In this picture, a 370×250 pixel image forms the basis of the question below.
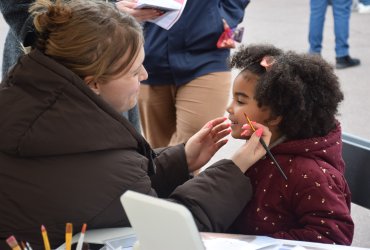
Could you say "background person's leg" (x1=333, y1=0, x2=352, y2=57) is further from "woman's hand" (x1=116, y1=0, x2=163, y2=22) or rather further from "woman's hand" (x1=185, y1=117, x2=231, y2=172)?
"woman's hand" (x1=185, y1=117, x2=231, y2=172)

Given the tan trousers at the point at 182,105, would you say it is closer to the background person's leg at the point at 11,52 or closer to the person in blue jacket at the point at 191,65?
the person in blue jacket at the point at 191,65

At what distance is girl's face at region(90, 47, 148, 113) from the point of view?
1.32m

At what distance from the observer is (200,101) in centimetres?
222

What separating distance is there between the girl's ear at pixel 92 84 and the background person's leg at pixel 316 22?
375 centimetres

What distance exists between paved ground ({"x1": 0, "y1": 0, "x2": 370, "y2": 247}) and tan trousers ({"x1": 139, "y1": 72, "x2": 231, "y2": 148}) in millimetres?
808

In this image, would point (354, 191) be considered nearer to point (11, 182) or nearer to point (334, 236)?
point (334, 236)

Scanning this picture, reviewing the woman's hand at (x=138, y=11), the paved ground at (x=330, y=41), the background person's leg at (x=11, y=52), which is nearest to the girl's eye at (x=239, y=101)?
the woman's hand at (x=138, y=11)

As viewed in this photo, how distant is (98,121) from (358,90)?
3.48m

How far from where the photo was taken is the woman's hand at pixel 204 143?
1598 millimetres

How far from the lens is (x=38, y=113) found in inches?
45.9

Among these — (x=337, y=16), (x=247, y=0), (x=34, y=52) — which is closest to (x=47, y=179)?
(x=34, y=52)

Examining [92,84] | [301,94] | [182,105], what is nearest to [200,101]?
[182,105]

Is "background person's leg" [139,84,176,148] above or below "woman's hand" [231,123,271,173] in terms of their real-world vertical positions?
below

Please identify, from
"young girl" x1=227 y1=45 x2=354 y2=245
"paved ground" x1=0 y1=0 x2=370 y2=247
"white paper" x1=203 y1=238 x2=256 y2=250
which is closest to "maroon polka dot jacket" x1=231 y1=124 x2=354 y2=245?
"young girl" x1=227 y1=45 x2=354 y2=245
